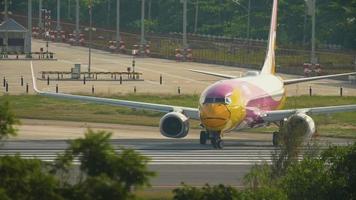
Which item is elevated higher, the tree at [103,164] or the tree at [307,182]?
the tree at [103,164]

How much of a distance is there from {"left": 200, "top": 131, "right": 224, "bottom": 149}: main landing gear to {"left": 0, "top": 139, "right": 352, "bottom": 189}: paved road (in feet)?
1.23

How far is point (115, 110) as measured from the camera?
89.1 meters

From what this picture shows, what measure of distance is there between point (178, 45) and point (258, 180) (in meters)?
134

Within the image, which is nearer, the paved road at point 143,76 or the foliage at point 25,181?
the foliage at point 25,181

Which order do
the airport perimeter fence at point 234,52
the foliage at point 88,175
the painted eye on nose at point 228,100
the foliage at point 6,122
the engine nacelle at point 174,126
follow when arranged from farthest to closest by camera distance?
the airport perimeter fence at point 234,52
the engine nacelle at point 174,126
the painted eye on nose at point 228,100
the foliage at point 6,122
the foliage at point 88,175

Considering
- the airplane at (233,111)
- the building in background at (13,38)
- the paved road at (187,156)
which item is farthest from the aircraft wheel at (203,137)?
the building in background at (13,38)

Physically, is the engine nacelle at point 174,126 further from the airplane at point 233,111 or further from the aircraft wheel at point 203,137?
the aircraft wheel at point 203,137

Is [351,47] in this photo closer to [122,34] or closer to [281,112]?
[122,34]

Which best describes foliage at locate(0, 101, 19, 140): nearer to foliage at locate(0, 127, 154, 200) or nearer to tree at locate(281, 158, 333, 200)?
foliage at locate(0, 127, 154, 200)

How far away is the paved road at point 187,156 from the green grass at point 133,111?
31.5 feet

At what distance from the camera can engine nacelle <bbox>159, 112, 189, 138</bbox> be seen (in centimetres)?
6650

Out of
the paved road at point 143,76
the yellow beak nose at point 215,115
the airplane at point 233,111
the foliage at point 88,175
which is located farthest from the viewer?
the paved road at point 143,76

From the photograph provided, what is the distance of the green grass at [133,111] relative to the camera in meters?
81.6

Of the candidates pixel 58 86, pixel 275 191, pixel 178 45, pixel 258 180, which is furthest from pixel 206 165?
pixel 178 45
